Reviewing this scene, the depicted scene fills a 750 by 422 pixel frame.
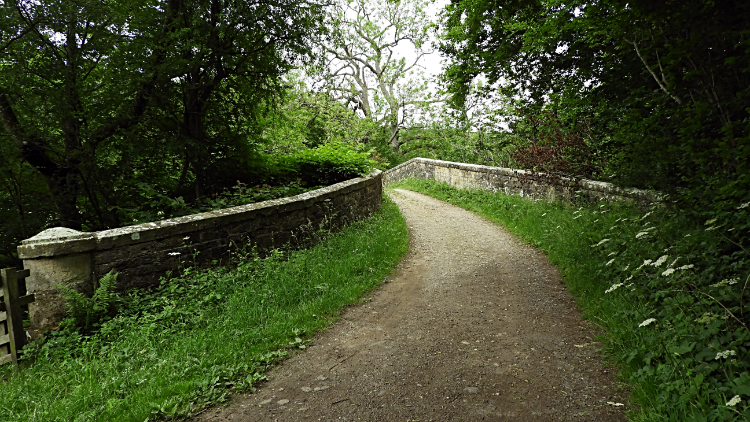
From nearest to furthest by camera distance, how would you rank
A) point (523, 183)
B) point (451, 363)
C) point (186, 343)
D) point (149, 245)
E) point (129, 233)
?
point (451, 363) < point (186, 343) < point (129, 233) < point (149, 245) < point (523, 183)

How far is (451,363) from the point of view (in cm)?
341

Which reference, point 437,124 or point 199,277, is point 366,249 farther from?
point 437,124

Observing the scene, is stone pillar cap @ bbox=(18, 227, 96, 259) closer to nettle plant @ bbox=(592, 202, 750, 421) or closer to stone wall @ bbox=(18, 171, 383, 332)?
stone wall @ bbox=(18, 171, 383, 332)

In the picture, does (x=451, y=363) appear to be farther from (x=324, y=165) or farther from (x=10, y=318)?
(x=324, y=165)

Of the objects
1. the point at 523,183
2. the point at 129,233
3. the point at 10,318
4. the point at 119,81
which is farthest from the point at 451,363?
the point at 523,183

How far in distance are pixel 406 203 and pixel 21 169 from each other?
9639 mm

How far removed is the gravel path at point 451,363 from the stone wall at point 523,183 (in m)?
2.59

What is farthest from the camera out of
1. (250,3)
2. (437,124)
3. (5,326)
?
(437,124)

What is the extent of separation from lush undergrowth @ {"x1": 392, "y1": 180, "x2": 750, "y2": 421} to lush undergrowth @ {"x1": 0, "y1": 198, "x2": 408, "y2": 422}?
9.43 feet

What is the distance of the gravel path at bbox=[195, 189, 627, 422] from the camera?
281 cm

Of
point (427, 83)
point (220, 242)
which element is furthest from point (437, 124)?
Result: point (220, 242)

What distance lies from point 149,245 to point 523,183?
896 cm

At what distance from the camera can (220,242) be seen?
565 cm

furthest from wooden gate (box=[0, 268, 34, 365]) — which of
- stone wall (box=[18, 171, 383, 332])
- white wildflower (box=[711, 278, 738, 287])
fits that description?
white wildflower (box=[711, 278, 738, 287])
